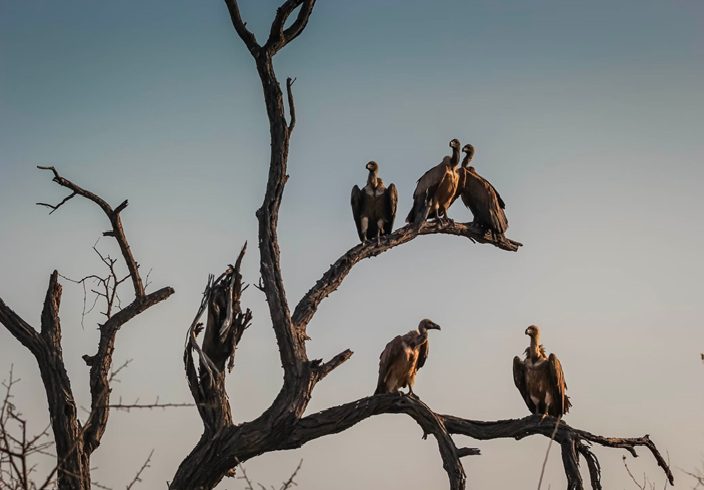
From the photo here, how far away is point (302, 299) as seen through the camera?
28.4 ft

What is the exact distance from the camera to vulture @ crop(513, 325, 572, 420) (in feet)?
32.7

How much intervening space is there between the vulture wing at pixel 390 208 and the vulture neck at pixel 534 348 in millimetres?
1833

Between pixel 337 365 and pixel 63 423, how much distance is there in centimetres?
201

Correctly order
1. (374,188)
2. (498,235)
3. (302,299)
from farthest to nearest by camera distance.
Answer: (374,188)
(498,235)
(302,299)

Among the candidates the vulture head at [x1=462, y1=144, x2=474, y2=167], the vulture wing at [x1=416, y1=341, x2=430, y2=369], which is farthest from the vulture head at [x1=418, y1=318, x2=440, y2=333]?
the vulture head at [x1=462, y1=144, x2=474, y2=167]

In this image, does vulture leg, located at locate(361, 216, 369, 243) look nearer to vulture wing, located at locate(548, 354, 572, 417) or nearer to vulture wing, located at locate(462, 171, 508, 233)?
vulture wing, located at locate(462, 171, 508, 233)

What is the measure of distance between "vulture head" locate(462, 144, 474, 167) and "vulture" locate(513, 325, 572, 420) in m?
2.21

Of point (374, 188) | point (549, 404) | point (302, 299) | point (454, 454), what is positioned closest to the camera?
point (454, 454)

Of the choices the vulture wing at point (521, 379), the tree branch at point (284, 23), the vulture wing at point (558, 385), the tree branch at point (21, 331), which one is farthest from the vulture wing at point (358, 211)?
the tree branch at point (21, 331)

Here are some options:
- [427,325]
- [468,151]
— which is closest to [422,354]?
[427,325]

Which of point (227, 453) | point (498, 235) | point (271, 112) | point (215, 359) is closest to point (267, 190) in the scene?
point (271, 112)

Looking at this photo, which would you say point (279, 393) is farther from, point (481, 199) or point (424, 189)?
point (481, 199)

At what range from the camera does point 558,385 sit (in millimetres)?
9945

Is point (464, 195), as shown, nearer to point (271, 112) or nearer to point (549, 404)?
point (549, 404)
